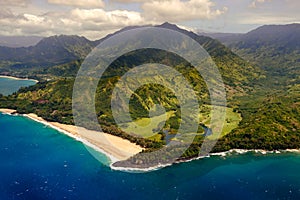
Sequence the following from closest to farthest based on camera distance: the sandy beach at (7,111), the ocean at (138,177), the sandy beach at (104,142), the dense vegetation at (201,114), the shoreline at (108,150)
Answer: the ocean at (138,177) → the shoreline at (108,150) → the sandy beach at (104,142) → the dense vegetation at (201,114) → the sandy beach at (7,111)

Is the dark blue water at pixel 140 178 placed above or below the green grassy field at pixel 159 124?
below

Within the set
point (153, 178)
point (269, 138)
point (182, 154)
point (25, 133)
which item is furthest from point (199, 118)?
point (25, 133)

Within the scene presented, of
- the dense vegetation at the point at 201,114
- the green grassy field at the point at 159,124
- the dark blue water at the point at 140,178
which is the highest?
the dense vegetation at the point at 201,114

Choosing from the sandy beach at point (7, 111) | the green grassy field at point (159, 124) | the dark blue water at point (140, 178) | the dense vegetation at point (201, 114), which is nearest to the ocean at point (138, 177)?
the dark blue water at point (140, 178)

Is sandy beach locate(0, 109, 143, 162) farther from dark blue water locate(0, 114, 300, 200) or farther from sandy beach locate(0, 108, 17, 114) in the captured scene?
sandy beach locate(0, 108, 17, 114)

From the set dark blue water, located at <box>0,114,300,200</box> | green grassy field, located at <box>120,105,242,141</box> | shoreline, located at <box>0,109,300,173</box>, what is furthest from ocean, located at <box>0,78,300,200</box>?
green grassy field, located at <box>120,105,242,141</box>

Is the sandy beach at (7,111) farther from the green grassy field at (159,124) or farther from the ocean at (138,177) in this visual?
the green grassy field at (159,124)

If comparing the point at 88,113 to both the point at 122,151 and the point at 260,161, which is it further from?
the point at 260,161
